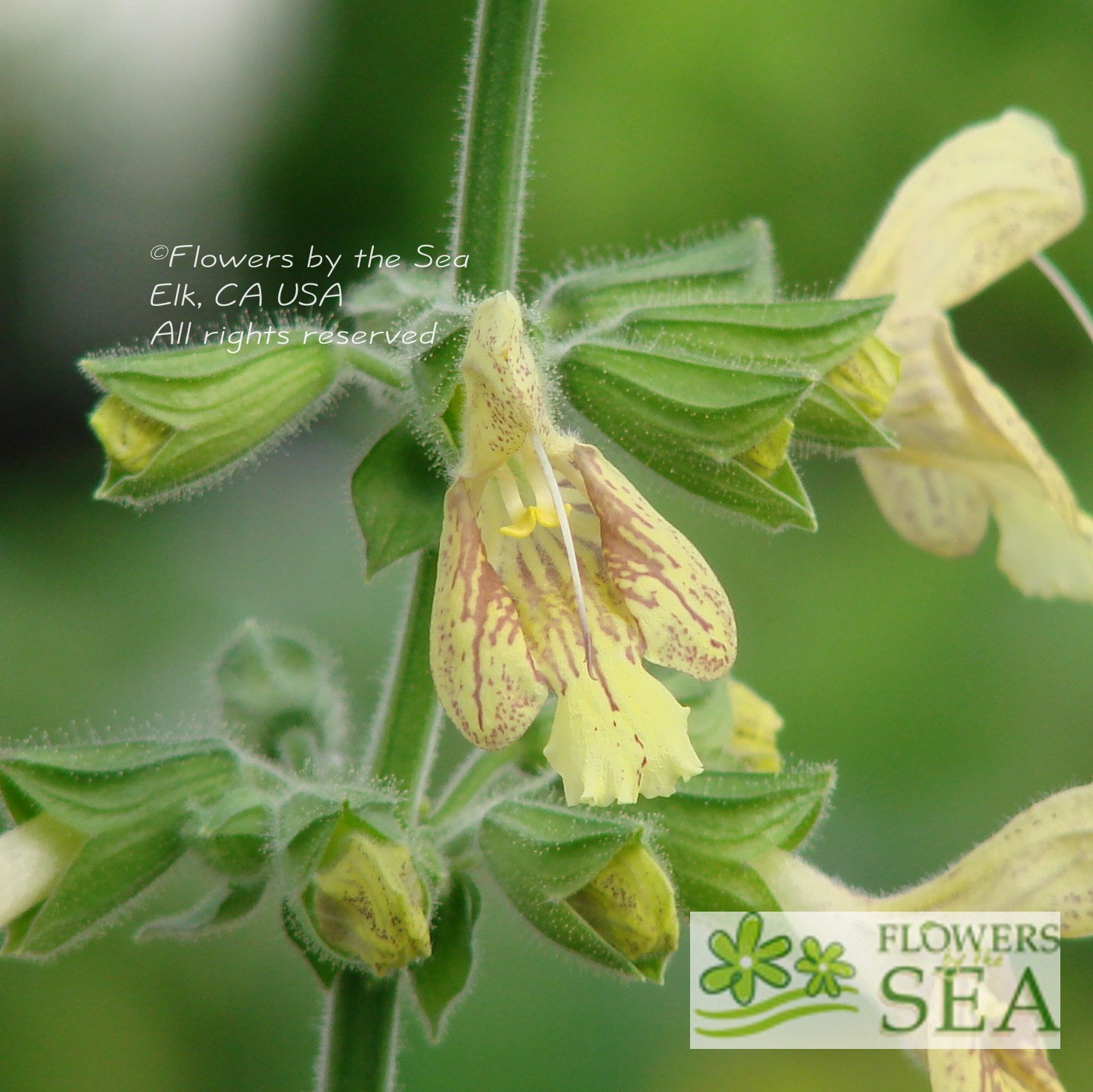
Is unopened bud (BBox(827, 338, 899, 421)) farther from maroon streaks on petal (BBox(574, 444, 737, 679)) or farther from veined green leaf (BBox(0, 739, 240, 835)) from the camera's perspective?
veined green leaf (BBox(0, 739, 240, 835))

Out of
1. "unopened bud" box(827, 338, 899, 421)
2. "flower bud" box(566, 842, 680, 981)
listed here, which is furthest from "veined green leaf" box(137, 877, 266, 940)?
"unopened bud" box(827, 338, 899, 421)

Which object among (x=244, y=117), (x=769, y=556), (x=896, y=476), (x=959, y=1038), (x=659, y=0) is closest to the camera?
(x=959, y=1038)

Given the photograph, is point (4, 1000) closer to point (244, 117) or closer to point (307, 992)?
point (307, 992)

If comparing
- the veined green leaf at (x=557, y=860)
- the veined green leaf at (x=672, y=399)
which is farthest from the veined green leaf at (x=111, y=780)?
the veined green leaf at (x=672, y=399)

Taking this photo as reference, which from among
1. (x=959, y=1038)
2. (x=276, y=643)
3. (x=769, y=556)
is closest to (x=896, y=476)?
(x=959, y=1038)

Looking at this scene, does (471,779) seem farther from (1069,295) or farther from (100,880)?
(1069,295)

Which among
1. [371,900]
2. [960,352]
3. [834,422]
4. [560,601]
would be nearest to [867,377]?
[834,422]
